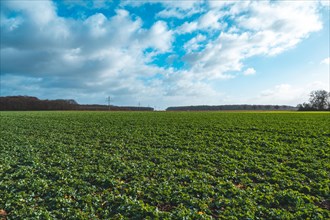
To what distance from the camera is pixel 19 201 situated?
10883 millimetres

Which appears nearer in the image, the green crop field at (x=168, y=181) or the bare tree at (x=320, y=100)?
the green crop field at (x=168, y=181)

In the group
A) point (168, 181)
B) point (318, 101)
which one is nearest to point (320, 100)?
point (318, 101)

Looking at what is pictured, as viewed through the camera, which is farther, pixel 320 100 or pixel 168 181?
pixel 320 100

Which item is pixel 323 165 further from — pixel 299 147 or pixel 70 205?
pixel 70 205

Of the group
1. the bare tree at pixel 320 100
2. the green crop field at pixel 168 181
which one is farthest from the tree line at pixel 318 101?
the green crop field at pixel 168 181

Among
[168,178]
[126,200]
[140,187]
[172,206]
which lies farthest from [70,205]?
[168,178]

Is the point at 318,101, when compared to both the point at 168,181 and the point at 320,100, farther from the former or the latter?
the point at 168,181

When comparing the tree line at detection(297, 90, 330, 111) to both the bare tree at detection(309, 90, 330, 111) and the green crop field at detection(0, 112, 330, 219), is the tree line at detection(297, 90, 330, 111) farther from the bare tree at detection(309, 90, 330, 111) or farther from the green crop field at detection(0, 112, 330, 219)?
the green crop field at detection(0, 112, 330, 219)

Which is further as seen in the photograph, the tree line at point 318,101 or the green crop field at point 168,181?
the tree line at point 318,101

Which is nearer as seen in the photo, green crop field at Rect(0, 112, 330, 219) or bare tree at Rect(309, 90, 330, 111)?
green crop field at Rect(0, 112, 330, 219)

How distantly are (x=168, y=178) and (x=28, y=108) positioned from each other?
15939cm

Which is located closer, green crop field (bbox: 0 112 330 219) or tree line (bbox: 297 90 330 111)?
green crop field (bbox: 0 112 330 219)

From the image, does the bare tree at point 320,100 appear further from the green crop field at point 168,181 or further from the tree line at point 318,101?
the green crop field at point 168,181

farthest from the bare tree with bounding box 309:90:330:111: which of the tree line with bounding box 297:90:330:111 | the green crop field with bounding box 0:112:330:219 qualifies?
the green crop field with bounding box 0:112:330:219
